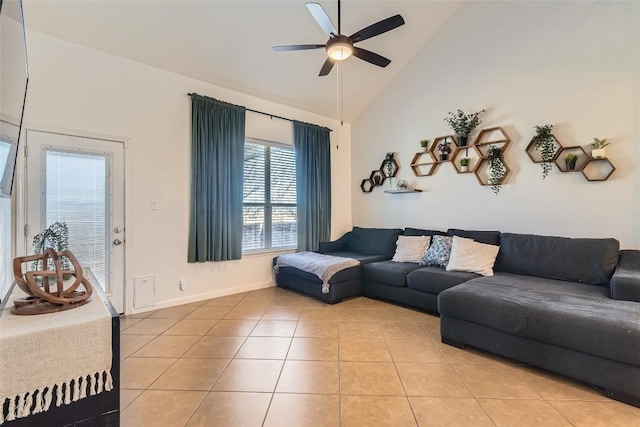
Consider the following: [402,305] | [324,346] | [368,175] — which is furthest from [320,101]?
[324,346]

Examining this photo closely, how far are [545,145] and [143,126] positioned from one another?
183 inches

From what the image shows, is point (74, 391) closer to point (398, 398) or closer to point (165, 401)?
point (165, 401)

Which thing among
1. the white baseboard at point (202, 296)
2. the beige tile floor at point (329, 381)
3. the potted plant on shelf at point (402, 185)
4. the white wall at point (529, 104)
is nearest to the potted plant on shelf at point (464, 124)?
the white wall at point (529, 104)

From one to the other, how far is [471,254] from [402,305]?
3.39 ft

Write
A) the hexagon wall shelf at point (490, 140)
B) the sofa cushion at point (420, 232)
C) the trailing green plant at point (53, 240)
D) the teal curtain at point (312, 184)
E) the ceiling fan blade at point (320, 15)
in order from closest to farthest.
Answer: the ceiling fan blade at point (320, 15) < the trailing green plant at point (53, 240) < the hexagon wall shelf at point (490, 140) < the sofa cushion at point (420, 232) < the teal curtain at point (312, 184)

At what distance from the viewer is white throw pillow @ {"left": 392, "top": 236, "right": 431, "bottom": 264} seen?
4121mm

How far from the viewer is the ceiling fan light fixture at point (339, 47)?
265 cm

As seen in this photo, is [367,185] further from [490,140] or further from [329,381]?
[329,381]

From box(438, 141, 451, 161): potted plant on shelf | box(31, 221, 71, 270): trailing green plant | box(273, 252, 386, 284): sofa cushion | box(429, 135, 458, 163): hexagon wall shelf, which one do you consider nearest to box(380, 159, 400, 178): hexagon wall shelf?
box(429, 135, 458, 163): hexagon wall shelf

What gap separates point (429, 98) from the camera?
4.62 meters

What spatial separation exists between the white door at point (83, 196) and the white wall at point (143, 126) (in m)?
0.10

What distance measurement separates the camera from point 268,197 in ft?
15.7

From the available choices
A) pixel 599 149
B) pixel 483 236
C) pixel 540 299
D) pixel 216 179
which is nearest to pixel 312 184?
pixel 216 179

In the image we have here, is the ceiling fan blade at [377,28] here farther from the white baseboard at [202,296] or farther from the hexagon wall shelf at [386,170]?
the white baseboard at [202,296]
